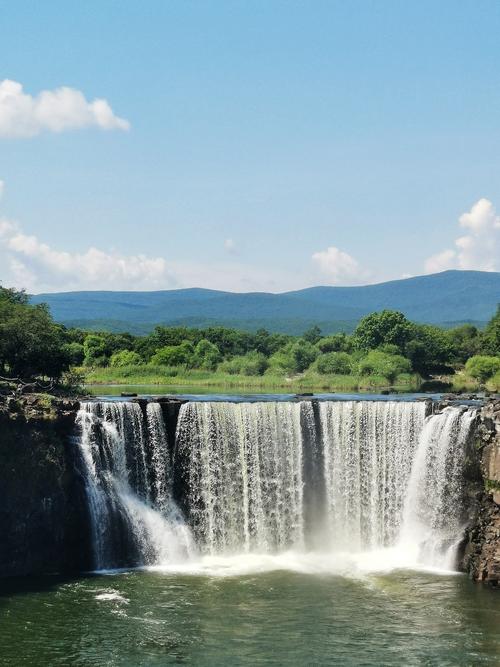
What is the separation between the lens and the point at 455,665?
21.1 meters

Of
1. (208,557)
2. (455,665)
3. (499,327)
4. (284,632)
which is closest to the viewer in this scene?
(455,665)

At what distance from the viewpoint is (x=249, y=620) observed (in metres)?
24.0

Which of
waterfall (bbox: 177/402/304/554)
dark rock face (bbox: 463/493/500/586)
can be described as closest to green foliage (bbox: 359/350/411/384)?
waterfall (bbox: 177/402/304/554)

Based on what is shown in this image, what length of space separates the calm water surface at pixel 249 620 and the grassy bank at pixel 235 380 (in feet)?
119

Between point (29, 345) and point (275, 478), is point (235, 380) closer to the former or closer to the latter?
point (29, 345)

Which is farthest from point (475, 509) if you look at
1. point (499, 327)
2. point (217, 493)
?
point (499, 327)

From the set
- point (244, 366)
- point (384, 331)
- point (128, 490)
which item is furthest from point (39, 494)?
point (384, 331)

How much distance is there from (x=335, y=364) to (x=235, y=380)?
1211 centimetres

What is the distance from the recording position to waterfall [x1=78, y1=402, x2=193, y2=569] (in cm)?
3061

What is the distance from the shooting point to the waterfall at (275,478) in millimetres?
31250

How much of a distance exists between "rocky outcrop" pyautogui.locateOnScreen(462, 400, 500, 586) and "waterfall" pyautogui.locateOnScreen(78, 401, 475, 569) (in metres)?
1.01

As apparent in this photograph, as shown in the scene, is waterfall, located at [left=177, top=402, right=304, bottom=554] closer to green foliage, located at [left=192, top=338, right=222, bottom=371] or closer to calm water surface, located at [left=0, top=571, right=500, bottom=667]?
calm water surface, located at [left=0, top=571, right=500, bottom=667]

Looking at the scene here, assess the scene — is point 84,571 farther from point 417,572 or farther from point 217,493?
point 417,572

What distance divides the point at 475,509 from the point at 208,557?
31.2ft
